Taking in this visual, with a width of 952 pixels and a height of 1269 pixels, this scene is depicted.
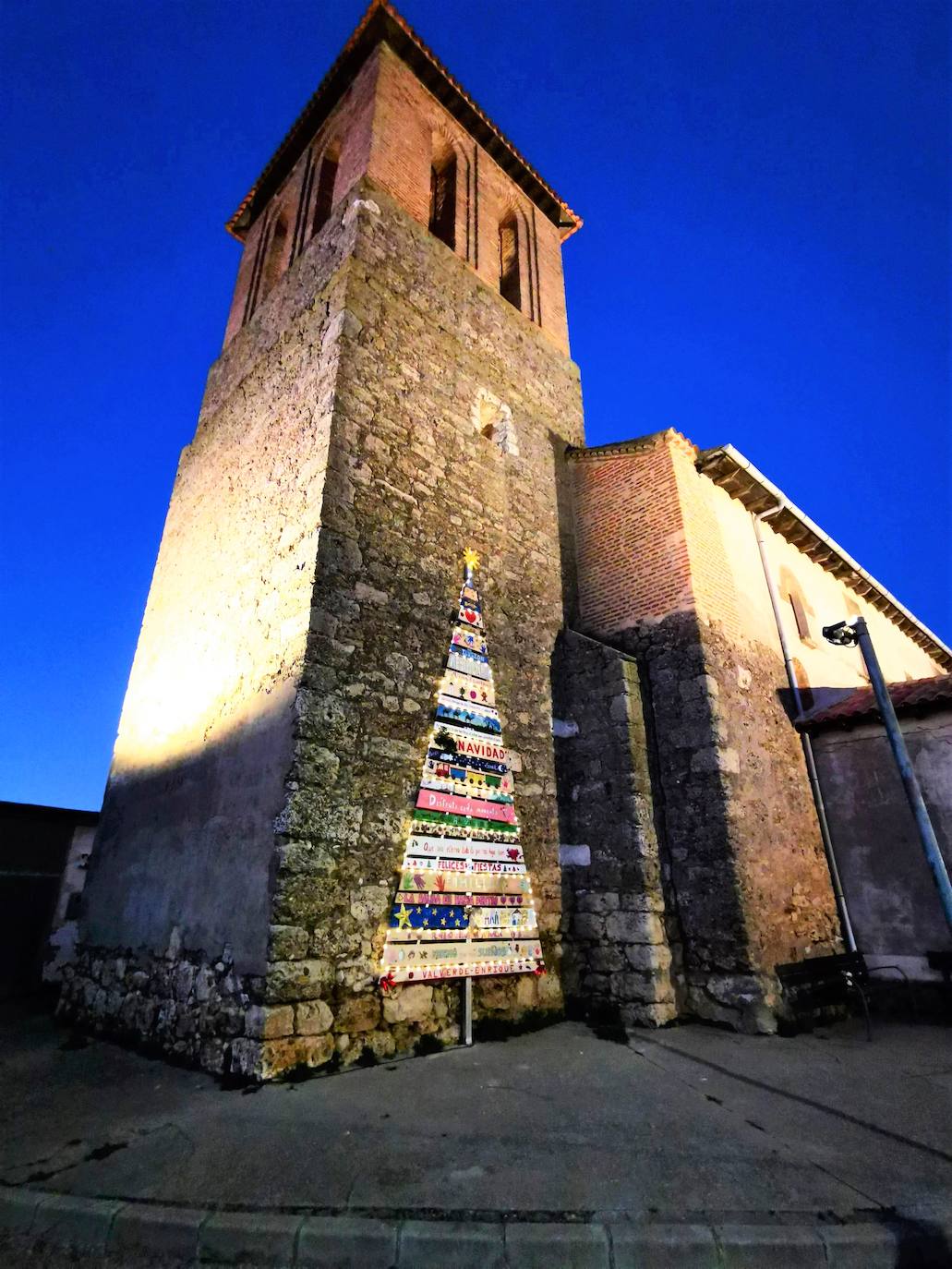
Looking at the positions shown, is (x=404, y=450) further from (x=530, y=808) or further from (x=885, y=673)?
(x=885, y=673)

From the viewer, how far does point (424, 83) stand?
32.7 feet

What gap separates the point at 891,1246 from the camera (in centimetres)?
224

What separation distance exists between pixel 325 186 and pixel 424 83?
7.94 feet

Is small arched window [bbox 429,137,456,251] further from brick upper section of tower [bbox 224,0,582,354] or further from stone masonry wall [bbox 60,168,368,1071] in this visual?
stone masonry wall [bbox 60,168,368,1071]

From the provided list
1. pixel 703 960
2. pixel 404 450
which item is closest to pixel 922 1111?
pixel 703 960

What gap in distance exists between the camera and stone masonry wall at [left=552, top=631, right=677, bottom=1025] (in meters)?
5.46

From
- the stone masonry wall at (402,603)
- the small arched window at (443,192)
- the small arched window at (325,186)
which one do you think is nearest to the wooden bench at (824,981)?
the stone masonry wall at (402,603)

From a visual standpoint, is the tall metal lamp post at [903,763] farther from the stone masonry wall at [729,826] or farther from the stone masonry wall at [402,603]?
the stone masonry wall at [402,603]

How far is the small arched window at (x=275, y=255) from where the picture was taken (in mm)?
9734

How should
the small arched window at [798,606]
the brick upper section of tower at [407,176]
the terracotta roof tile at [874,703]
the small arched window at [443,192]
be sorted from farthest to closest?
1. the small arched window at [443,192]
2. the small arched window at [798,606]
3. the brick upper section of tower at [407,176]
4. the terracotta roof tile at [874,703]

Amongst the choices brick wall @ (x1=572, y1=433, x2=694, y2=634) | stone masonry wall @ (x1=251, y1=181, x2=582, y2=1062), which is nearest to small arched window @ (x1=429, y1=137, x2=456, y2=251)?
stone masonry wall @ (x1=251, y1=181, x2=582, y2=1062)

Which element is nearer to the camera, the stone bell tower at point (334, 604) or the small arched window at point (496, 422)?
the stone bell tower at point (334, 604)

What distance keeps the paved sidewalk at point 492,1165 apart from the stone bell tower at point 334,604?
2.27ft

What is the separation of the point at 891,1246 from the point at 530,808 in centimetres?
391
